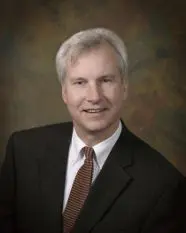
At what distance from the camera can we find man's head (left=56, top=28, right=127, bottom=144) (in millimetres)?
1467

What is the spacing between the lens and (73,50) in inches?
58.9

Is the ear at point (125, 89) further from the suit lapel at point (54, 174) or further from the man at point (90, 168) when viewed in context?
the suit lapel at point (54, 174)

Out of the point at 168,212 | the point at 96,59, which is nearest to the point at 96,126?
the point at 96,59

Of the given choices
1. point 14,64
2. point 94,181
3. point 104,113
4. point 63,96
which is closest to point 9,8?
point 14,64

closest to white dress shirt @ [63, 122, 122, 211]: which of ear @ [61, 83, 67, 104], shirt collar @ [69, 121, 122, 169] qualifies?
shirt collar @ [69, 121, 122, 169]

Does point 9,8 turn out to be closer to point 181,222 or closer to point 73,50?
point 73,50

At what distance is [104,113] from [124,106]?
0.12 m

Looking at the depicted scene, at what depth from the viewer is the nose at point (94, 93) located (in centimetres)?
146

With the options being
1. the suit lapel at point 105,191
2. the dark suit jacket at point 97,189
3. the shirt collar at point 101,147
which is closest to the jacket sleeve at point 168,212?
the dark suit jacket at point 97,189

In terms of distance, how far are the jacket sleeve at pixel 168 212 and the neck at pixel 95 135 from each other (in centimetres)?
24

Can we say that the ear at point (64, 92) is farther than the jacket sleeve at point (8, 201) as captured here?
No

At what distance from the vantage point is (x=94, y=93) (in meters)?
1.46

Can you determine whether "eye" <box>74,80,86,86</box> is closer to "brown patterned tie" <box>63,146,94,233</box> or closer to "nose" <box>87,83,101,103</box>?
"nose" <box>87,83,101,103</box>

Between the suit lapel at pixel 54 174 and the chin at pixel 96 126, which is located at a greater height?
the chin at pixel 96 126
